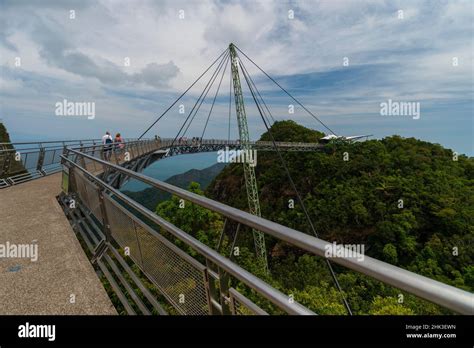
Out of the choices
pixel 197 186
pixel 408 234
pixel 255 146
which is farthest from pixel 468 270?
pixel 255 146

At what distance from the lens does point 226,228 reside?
1832 mm

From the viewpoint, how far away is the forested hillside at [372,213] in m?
28.8

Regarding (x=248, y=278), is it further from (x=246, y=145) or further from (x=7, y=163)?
(x=246, y=145)

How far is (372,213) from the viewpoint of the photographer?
164ft

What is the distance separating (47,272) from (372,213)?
5389cm

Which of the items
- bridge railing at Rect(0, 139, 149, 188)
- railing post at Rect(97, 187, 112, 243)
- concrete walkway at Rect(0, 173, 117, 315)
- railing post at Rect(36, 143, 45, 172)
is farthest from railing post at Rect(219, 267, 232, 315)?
railing post at Rect(36, 143, 45, 172)

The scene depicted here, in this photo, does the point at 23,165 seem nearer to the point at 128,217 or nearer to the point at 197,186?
the point at 128,217

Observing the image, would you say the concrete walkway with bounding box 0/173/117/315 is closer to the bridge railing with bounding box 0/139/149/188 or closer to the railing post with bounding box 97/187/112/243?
the railing post with bounding box 97/187/112/243

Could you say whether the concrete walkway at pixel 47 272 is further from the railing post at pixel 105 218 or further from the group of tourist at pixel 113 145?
the group of tourist at pixel 113 145

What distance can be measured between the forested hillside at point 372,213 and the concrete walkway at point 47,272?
1547 cm

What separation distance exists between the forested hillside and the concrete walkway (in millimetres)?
15470

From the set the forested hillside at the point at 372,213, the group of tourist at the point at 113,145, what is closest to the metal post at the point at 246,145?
the forested hillside at the point at 372,213

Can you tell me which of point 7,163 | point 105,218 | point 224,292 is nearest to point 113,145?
point 7,163

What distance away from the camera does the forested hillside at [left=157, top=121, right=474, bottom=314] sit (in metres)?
28.8
